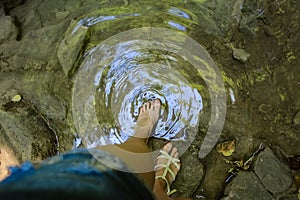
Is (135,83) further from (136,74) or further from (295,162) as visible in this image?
(295,162)

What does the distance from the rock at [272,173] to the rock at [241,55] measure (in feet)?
1.87

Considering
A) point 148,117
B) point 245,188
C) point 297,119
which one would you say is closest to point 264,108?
point 297,119

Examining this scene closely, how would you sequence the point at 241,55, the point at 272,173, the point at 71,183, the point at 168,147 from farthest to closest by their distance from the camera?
the point at 168,147 < the point at 241,55 < the point at 272,173 < the point at 71,183

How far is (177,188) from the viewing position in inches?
90.0

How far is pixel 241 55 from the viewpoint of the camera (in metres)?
2.24

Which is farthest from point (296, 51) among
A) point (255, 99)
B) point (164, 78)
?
point (164, 78)

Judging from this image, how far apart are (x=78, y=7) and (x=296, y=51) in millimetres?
1409

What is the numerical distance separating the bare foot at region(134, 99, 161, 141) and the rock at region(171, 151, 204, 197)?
0.29 meters

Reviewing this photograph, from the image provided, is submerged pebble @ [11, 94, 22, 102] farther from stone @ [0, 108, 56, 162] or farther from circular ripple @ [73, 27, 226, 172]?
circular ripple @ [73, 27, 226, 172]

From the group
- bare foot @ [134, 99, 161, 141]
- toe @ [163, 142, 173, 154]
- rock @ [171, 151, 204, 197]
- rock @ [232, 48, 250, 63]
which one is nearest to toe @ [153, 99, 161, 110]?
bare foot @ [134, 99, 161, 141]

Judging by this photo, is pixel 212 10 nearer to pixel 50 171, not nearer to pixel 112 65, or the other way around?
pixel 112 65

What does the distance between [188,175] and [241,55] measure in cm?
81

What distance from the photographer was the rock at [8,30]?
2.38 m

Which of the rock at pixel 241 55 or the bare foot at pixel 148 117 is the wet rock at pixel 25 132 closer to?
the bare foot at pixel 148 117
